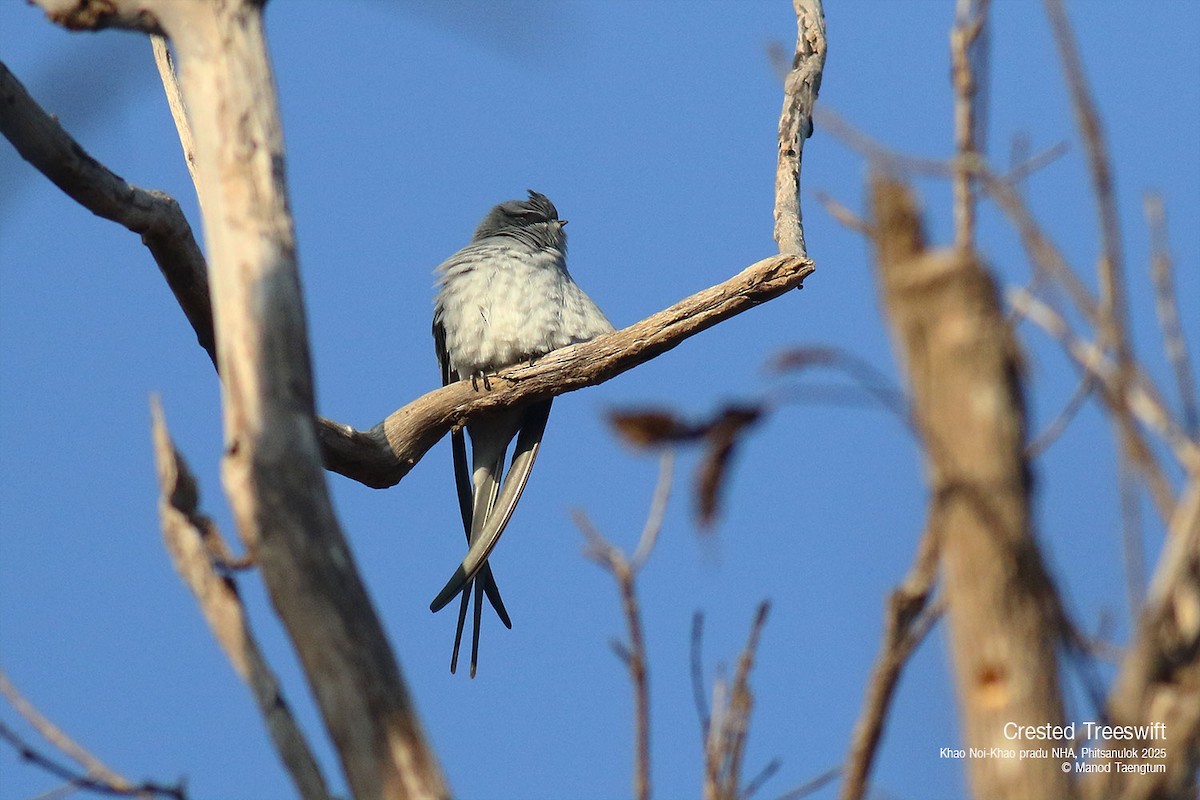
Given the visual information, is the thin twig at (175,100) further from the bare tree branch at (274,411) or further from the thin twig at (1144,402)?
the thin twig at (1144,402)

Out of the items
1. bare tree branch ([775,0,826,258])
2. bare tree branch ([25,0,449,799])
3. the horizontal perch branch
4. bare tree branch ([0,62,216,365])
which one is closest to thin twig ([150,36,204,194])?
bare tree branch ([0,62,216,365])

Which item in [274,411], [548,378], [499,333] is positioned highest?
[499,333]

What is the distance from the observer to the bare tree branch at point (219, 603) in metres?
2.62

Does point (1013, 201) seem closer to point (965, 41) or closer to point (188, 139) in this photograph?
point (965, 41)

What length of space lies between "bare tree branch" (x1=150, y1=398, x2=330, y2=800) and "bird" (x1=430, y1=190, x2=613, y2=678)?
130 inches

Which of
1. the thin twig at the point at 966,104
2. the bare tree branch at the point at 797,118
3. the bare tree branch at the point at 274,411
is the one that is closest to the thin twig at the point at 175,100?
the bare tree branch at the point at 274,411

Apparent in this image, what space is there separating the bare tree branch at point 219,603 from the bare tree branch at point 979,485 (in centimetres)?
163

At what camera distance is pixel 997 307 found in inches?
59.9

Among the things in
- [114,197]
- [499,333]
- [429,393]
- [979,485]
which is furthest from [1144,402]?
[499,333]

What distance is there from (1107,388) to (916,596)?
1.59 ft

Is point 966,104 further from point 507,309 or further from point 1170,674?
point 507,309

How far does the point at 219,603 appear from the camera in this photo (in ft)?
9.25

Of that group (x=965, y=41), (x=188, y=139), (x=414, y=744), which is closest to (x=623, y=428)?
(x=965, y=41)

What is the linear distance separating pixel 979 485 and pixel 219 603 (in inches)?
78.4
